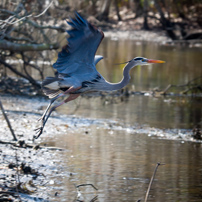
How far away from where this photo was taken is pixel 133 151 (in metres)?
8.04

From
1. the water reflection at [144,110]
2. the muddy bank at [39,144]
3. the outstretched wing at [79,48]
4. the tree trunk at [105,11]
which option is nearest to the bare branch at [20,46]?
Result: the muddy bank at [39,144]

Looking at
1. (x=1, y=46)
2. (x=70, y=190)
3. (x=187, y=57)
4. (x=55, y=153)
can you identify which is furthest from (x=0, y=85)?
(x=187, y=57)

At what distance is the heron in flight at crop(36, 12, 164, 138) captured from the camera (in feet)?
21.7

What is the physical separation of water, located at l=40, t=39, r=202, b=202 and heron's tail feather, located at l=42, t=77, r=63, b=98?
1017mm

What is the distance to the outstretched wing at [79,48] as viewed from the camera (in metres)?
6.56

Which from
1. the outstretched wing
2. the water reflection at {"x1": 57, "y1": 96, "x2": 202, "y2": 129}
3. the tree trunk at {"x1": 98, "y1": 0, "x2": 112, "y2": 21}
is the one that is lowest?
the water reflection at {"x1": 57, "y1": 96, "x2": 202, "y2": 129}

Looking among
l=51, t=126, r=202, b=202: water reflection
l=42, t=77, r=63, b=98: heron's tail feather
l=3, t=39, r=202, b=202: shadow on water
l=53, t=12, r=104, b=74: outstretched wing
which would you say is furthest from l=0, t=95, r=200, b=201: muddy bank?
l=53, t=12, r=104, b=74: outstretched wing

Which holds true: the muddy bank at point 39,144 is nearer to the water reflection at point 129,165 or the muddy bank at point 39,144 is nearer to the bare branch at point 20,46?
the water reflection at point 129,165

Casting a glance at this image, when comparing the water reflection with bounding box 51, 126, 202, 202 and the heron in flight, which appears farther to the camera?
→ the heron in flight

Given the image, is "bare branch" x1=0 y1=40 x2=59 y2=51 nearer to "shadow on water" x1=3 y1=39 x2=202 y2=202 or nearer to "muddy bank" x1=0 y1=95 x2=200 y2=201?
"muddy bank" x1=0 y1=95 x2=200 y2=201

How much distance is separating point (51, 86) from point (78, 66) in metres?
0.53

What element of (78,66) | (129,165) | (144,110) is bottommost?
(129,165)

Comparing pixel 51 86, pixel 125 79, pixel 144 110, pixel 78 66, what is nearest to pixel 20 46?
pixel 51 86

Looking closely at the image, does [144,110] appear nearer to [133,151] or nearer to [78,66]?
[133,151]
